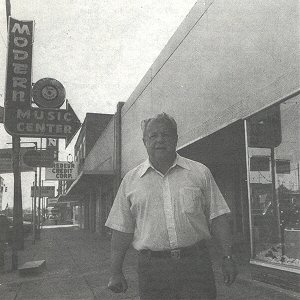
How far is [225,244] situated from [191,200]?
0.40 meters

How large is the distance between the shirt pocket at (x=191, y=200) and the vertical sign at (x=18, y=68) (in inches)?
396

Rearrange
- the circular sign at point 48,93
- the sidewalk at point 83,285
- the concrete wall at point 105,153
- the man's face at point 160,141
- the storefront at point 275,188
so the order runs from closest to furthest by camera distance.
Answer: the man's face at point 160,141
the sidewalk at point 83,285
the storefront at point 275,188
the circular sign at point 48,93
the concrete wall at point 105,153

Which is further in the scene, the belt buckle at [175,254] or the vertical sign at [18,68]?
the vertical sign at [18,68]

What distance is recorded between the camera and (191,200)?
2.88 meters

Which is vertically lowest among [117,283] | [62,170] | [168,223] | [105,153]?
[117,283]

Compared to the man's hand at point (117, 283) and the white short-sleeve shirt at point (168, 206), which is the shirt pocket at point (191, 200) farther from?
the man's hand at point (117, 283)

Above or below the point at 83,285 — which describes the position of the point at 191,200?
above

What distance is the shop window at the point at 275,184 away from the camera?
20.3 feet

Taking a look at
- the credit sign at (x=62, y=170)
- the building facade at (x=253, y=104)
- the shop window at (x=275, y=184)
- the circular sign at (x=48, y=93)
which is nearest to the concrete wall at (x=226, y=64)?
the building facade at (x=253, y=104)

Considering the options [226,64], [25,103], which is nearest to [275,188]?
[226,64]

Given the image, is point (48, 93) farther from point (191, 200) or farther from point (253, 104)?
point (191, 200)

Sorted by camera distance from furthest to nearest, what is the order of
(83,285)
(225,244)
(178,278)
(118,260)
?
(83,285)
(118,260)
(225,244)
(178,278)

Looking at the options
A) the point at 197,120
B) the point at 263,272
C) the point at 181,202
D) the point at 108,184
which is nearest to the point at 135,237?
the point at 181,202

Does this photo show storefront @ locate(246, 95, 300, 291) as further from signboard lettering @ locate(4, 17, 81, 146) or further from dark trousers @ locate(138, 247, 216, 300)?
signboard lettering @ locate(4, 17, 81, 146)
